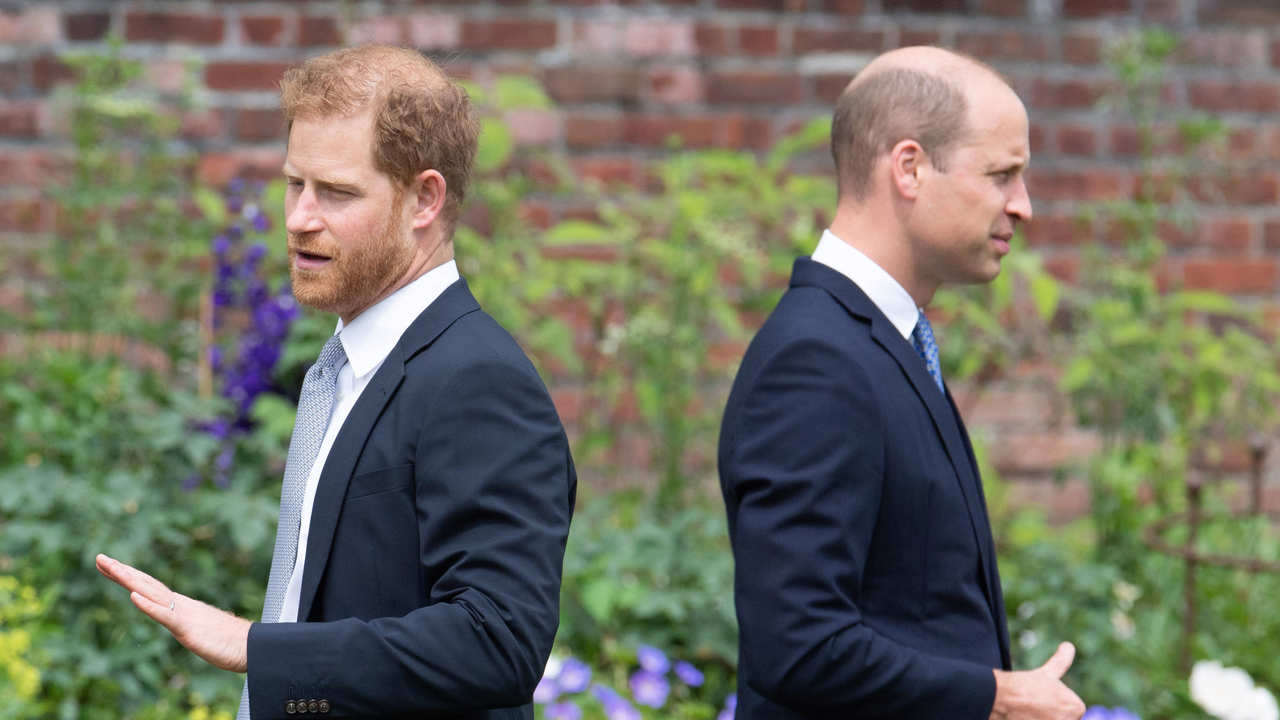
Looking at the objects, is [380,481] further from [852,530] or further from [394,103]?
[852,530]

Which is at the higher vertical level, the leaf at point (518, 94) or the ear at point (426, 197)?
the ear at point (426, 197)

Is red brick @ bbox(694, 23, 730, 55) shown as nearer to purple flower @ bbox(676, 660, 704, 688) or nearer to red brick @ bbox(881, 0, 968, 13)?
red brick @ bbox(881, 0, 968, 13)

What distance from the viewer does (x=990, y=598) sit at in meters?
2.08

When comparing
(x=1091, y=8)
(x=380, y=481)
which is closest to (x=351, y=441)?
(x=380, y=481)

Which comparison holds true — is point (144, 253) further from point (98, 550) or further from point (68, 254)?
point (98, 550)

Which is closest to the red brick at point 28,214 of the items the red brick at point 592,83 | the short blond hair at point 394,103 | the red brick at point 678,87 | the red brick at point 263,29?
the red brick at point 263,29

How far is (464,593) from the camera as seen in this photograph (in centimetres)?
166

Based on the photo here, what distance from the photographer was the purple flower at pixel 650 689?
10.7 feet

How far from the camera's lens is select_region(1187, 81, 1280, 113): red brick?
15.4 feet

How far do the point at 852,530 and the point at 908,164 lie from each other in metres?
0.56

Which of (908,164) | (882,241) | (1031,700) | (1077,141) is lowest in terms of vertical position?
(1031,700)

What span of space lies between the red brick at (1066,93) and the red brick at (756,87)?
0.79 meters

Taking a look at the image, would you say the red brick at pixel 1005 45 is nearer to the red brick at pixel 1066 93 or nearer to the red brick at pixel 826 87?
the red brick at pixel 1066 93

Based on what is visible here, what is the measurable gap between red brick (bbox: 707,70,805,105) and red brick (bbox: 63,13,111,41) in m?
1.88
